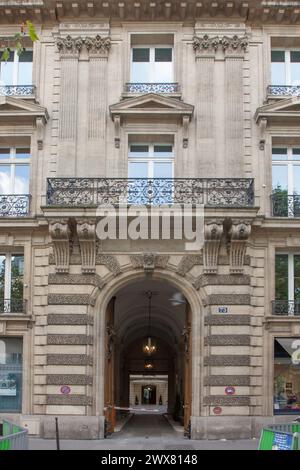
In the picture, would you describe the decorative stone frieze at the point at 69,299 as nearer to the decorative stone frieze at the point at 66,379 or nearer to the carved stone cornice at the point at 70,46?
the decorative stone frieze at the point at 66,379

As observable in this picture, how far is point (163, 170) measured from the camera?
2364cm

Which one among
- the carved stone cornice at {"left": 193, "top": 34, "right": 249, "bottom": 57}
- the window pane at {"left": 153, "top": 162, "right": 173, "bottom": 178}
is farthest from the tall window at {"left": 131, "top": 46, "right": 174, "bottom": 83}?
the window pane at {"left": 153, "top": 162, "right": 173, "bottom": 178}

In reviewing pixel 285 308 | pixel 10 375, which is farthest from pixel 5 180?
pixel 285 308

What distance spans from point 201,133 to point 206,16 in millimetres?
3990

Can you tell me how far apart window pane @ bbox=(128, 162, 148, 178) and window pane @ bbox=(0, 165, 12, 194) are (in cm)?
389

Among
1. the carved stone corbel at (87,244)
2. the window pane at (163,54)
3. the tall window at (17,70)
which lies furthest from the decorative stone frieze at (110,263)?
the window pane at (163,54)

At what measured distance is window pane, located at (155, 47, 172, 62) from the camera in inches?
967

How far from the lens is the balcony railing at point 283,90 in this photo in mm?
23516

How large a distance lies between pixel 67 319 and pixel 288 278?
7025mm

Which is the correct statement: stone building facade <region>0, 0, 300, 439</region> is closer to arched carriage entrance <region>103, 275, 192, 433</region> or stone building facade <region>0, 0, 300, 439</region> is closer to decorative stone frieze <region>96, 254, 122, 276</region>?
decorative stone frieze <region>96, 254, 122, 276</region>

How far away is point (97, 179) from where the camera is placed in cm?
2228

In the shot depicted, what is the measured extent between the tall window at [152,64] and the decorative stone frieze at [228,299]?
24.3 ft
